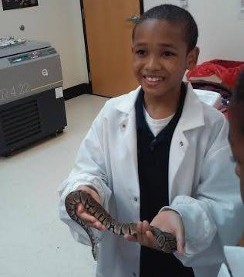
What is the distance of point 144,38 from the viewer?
985mm

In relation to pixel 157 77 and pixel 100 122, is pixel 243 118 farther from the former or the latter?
pixel 100 122

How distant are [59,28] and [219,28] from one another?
208cm

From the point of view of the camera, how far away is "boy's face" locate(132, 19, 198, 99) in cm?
97

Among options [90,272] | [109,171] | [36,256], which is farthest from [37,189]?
[109,171]

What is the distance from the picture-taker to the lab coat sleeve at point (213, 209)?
0.96m

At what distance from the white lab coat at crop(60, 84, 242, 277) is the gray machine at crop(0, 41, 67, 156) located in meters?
2.21

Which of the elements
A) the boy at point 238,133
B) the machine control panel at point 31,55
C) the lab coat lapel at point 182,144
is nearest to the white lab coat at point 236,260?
the boy at point 238,133

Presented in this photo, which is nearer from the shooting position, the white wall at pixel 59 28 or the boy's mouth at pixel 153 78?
the boy's mouth at pixel 153 78

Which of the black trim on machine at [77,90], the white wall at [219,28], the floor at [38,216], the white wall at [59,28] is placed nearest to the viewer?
the floor at [38,216]

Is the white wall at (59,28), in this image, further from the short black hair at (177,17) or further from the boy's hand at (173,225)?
the boy's hand at (173,225)

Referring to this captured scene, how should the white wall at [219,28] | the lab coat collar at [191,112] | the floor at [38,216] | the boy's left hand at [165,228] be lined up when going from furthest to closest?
1. the white wall at [219,28]
2. the floor at [38,216]
3. the lab coat collar at [191,112]
4. the boy's left hand at [165,228]

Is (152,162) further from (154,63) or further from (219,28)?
(219,28)

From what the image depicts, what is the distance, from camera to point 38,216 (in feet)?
8.14

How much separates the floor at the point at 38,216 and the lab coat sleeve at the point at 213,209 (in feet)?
3.60
